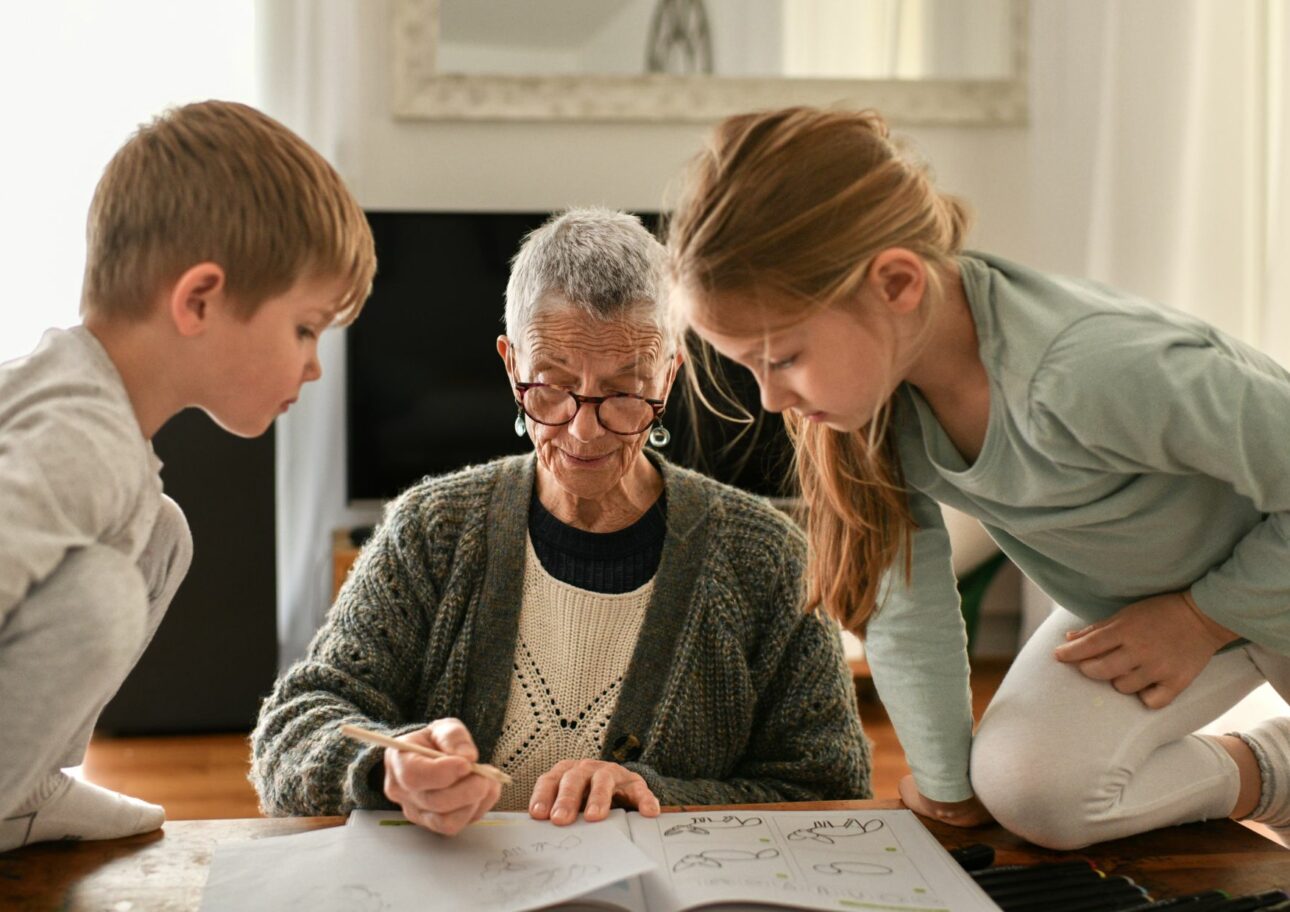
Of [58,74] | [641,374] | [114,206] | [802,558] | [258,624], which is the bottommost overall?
[258,624]

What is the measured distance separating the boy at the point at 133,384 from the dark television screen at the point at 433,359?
252cm

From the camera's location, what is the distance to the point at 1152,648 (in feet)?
3.93

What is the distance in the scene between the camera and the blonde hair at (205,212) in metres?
0.94

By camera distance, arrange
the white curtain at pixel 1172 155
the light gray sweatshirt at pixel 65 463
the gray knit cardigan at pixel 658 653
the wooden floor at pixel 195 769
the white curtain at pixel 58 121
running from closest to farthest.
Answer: the light gray sweatshirt at pixel 65 463 → the gray knit cardigan at pixel 658 653 → the wooden floor at pixel 195 769 → the white curtain at pixel 1172 155 → the white curtain at pixel 58 121

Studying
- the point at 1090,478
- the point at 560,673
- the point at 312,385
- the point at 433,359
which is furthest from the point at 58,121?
the point at 1090,478

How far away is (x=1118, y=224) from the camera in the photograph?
340 cm

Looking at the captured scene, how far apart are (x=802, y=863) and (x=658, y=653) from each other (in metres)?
0.41

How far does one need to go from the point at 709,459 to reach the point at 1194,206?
1299mm

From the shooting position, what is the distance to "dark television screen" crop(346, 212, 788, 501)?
140 inches

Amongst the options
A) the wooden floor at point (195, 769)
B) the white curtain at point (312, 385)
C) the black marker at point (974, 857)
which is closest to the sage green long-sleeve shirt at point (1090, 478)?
the black marker at point (974, 857)

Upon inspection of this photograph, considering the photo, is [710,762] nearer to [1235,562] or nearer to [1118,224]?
[1235,562]

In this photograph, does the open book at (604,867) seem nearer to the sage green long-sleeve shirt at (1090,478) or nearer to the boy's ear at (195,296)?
the sage green long-sleeve shirt at (1090,478)

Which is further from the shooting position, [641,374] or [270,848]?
[641,374]

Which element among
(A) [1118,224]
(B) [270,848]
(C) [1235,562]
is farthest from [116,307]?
(A) [1118,224]
